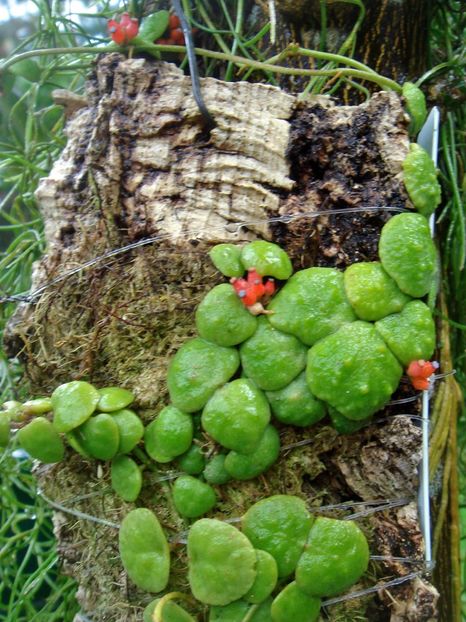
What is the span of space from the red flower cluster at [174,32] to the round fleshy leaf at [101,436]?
2.21 feet

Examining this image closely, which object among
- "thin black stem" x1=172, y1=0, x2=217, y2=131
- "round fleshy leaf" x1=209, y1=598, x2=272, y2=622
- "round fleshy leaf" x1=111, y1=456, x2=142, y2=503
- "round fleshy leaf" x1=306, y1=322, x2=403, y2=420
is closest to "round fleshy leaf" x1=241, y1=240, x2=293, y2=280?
"round fleshy leaf" x1=306, y1=322, x2=403, y2=420

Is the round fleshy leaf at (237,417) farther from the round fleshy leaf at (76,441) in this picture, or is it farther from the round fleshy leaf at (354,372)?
the round fleshy leaf at (76,441)

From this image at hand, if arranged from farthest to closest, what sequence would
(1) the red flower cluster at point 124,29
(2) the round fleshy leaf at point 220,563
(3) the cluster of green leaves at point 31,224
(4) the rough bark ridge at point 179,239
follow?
(3) the cluster of green leaves at point 31,224 → (1) the red flower cluster at point 124,29 → (4) the rough bark ridge at point 179,239 → (2) the round fleshy leaf at point 220,563

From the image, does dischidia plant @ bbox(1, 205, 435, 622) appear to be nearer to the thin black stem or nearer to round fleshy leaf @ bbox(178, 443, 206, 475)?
round fleshy leaf @ bbox(178, 443, 206, 475)

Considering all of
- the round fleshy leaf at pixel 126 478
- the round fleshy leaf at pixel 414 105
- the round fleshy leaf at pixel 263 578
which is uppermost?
the round fleshy leaf at pixel 414 105

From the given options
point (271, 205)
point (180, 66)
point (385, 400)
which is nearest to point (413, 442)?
point (385, 400)

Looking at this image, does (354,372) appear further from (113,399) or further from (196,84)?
(196,84)

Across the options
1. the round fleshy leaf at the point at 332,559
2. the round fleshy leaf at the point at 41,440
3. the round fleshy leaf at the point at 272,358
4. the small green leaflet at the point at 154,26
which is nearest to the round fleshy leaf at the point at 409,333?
the round fleshy leaf at the point at 272,358

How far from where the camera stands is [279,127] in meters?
0.90

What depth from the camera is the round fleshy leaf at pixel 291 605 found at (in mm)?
727

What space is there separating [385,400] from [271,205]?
0.34 m

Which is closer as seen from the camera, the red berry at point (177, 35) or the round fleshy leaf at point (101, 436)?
the round fleshy leaf at point (101, 436)

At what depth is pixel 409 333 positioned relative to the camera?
77 centimetres

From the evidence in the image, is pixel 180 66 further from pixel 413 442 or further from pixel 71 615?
pixel 71 615
